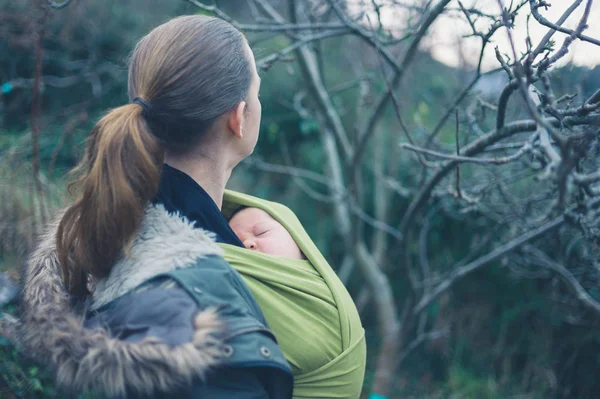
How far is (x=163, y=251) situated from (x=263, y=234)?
1.56 ft

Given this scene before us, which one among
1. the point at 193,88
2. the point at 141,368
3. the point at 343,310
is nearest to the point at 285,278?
the point at 343,310

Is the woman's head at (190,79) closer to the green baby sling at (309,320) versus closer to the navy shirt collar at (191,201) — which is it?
the navy shirt collar at (191,201)

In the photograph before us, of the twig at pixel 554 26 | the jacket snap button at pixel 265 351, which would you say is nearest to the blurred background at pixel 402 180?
the twig at pixel 554 26

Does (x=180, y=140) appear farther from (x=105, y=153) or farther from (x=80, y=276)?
(x=80, y=276)

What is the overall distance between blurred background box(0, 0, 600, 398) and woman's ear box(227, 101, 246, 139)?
666 millimetres

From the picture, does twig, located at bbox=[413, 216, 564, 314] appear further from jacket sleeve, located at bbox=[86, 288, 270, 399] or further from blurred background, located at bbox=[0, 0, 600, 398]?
jacket sleeve, located at bbox=[86, 288, 270, 399]

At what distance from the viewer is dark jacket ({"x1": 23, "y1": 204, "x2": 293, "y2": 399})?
109cm

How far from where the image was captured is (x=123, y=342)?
3.64 ft

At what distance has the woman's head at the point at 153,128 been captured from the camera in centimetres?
128

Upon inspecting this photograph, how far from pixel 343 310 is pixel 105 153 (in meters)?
0.76

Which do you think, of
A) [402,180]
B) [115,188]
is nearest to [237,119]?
[115,188]

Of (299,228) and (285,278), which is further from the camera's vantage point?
(299,228)

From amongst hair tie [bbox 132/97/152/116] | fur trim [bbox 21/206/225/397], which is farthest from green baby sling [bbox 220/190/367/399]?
hair tie [bbox 132/97/152/116]

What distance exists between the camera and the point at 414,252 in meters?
4.60
